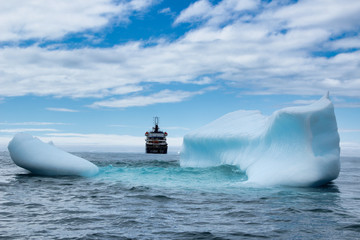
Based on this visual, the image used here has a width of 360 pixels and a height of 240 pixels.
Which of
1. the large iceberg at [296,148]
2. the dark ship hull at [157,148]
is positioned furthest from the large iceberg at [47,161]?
the dark ship hull at [157,148]

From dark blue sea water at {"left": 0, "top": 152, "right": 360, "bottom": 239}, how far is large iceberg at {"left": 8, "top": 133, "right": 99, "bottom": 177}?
144 inches

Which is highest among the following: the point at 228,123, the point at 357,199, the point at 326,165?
the point at 228,123

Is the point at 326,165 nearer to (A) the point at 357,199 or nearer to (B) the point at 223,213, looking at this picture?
(A) the point at 357,199

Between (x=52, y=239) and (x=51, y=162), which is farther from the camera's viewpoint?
(x=51, y=162)

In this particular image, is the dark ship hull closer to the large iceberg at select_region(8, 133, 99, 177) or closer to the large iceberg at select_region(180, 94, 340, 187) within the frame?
the large iceberg at select_region(8, 133, 99, 177)

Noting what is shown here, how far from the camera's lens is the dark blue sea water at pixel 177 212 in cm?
614

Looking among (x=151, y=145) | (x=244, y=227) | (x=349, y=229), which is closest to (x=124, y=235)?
(x=244, y=227)

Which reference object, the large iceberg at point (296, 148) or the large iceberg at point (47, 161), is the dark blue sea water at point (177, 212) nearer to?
the large iceberg at point (296, 148)

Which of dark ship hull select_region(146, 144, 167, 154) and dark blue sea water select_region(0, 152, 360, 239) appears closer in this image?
dark blue sea water select_region(0, 152, 360, 239)

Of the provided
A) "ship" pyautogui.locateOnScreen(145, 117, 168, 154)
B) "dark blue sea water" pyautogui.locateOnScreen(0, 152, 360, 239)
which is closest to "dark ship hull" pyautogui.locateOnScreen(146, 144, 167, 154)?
"ship" pyautogui.locateOnScreen(145, 117, 168, 154)

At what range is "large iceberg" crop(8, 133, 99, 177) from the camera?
52.9 ft

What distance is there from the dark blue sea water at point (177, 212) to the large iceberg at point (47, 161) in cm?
366

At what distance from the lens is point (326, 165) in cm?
1198

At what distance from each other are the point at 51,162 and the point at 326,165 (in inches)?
459
